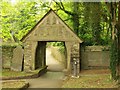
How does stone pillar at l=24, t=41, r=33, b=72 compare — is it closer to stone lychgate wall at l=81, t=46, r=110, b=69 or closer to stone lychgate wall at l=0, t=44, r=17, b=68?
stone lychgate wall at l=0, t=44, r=17, b=68

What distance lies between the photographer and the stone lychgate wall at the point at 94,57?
1997 centimetres

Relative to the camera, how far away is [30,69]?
18453 mm

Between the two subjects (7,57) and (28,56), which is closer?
(28,56)

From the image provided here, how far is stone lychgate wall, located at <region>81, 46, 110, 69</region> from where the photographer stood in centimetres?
1997

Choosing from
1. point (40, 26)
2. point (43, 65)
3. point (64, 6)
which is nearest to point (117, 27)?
point (40, 26)

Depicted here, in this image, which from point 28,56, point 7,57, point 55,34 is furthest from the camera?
point 7,57

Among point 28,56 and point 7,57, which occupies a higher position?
point 28,56

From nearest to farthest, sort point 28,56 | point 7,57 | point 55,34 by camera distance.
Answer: point 55,34 < point 28,56 < point 7,57

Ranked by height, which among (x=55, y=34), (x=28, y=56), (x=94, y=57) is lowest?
(x=94, y=57)

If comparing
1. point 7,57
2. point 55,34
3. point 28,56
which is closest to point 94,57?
point 55,34

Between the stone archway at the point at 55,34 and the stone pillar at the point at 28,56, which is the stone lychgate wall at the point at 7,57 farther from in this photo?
the stone archway at the point at 55,34

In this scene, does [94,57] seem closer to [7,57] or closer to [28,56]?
[28,56]

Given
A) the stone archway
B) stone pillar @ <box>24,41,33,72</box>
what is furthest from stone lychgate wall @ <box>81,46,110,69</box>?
stone pillar @ <box>24,41,33,72</box>

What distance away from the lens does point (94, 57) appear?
20.0m
